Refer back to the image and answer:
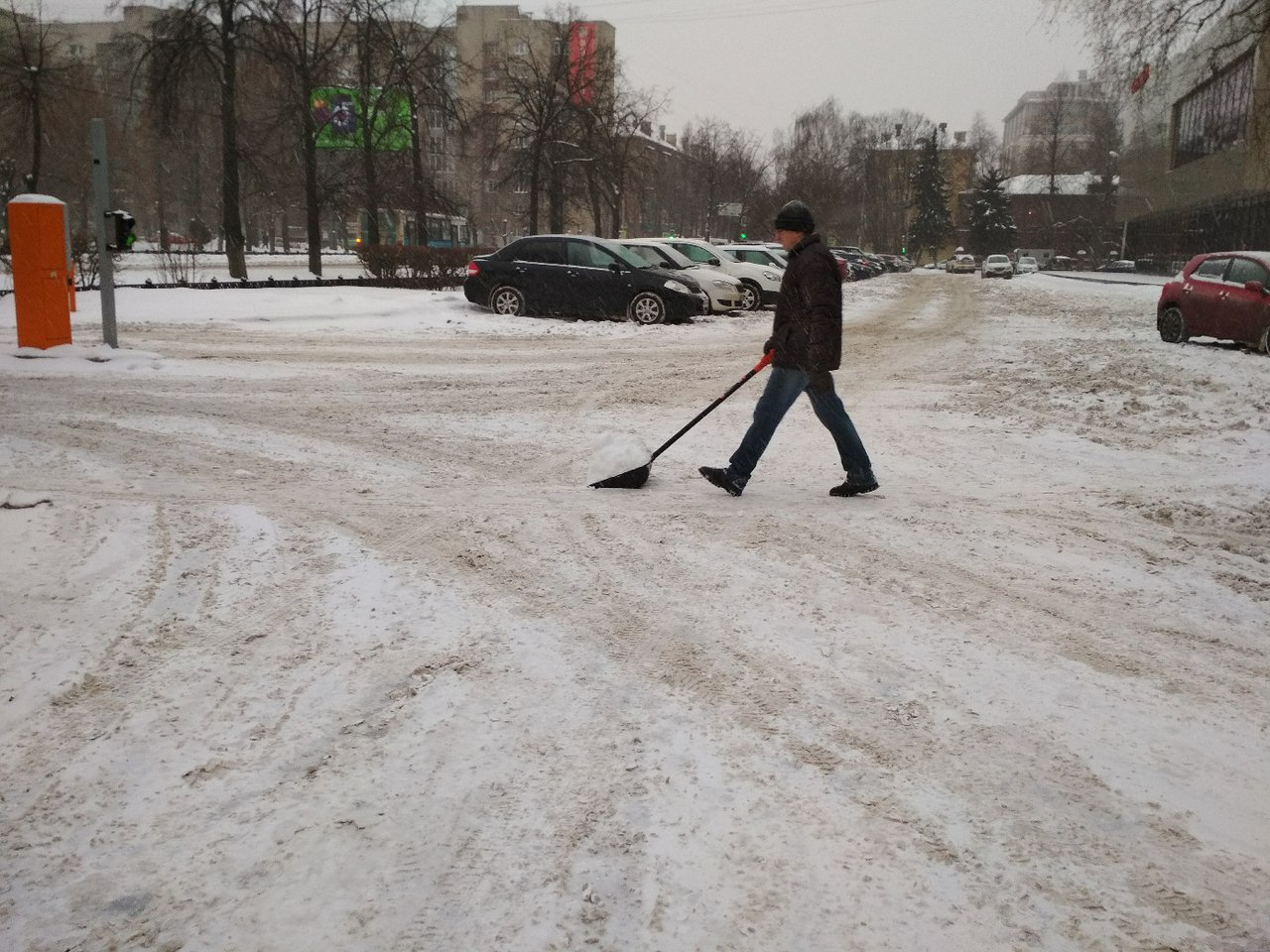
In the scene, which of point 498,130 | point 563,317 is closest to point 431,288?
point 563,317

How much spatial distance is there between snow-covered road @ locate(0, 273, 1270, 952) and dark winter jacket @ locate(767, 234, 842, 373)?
3.06 ft

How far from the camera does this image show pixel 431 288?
80.5 feet

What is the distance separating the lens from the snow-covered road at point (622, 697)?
7.88ft

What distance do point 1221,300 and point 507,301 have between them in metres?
12.2

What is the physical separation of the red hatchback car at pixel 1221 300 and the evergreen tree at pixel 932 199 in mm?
90641

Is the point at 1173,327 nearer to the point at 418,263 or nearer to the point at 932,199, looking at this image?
the point at 418,263

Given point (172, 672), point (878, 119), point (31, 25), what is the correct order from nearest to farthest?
point (172, 672)
point (31, 25)
point (878, 119)

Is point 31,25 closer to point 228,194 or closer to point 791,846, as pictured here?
point 228,194

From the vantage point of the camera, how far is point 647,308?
18.1 metres

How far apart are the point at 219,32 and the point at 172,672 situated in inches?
1132

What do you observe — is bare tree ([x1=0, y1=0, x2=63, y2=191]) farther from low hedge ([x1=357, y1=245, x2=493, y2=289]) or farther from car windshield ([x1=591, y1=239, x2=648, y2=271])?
car windshield ([x1=591, y1=239, x2=648, y2=271])

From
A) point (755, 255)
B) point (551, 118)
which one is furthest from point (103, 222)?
point (551, 118)

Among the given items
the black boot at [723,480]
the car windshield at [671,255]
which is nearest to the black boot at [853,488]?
the black boot at [723,480]

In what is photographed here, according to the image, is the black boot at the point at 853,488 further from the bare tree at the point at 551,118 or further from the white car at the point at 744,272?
the bare tree at the point at 551,118
